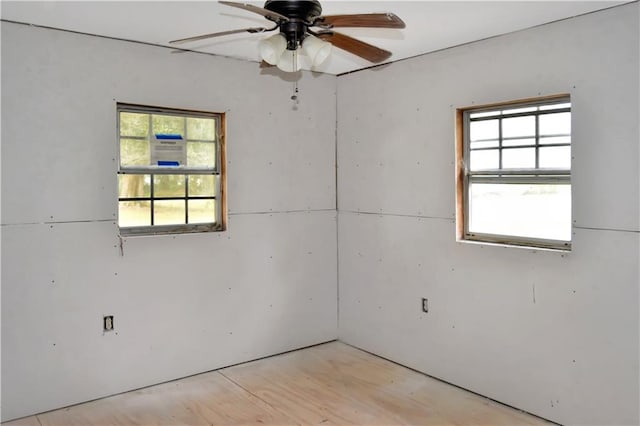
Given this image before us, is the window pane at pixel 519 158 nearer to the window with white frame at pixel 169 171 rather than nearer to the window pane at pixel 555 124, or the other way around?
the window pane at pixel 555 124

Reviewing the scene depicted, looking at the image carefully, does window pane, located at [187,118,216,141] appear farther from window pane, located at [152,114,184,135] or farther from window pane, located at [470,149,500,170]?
window pane, located at [470,149,500,170]

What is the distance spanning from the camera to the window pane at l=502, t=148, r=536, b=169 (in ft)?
11.9

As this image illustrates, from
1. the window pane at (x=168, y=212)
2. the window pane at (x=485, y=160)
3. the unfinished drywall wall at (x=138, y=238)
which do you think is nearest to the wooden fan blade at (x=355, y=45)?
the window pane at (x=485, y=160)

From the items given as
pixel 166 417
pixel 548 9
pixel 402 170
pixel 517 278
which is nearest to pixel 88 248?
pixel 166 417

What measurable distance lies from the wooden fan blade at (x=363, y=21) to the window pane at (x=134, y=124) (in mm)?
2157

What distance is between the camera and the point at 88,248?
3.76 m

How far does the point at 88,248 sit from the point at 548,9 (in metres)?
3.52

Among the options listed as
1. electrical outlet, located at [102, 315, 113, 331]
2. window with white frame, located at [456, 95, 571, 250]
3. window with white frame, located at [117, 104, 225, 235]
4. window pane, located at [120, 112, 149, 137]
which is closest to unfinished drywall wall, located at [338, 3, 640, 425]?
window with white frame, located at [456, 95, 571, 250]

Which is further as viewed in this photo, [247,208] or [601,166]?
[247,208]

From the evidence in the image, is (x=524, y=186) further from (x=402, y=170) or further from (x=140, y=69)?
(x=140, y=69)

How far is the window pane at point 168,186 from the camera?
413cm

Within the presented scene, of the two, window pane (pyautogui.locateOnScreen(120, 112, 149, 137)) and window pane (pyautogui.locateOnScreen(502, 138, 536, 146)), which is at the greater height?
window pane (pyautogui.locateOnScreen(120, 112, 149, 137))

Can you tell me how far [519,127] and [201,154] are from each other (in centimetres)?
255

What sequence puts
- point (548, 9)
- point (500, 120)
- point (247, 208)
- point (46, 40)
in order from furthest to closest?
1. point (247, 208)
2. point (500, 120)
3. point (46, 40)
4. point (548, 9)
